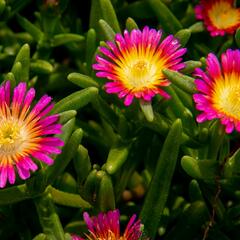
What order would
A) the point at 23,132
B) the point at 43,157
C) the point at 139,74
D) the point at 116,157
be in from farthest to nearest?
the point at 116,157 < the point at 139,74 < the point at 23,132 < the point at 43,157

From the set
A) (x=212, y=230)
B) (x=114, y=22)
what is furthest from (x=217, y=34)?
(x=212, y=230)

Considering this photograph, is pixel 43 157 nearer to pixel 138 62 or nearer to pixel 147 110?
pixel 147 110

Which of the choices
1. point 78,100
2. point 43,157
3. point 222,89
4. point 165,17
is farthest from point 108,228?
point 165,17

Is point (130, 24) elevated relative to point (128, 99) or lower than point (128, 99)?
elevated

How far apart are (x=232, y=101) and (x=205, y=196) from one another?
35 cm

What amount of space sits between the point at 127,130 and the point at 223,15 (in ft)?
1.85

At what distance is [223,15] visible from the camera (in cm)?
187

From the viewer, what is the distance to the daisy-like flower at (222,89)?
129 cm

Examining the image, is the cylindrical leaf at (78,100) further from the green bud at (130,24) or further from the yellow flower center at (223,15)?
the yellow flower center at (223,15)

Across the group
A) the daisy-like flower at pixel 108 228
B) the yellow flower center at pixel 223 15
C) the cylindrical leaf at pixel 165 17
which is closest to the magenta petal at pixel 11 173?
the daisy-like flower at pixel 108 228

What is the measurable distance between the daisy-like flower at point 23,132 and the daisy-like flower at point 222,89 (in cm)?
33

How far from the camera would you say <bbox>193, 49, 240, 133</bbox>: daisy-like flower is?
129 cm

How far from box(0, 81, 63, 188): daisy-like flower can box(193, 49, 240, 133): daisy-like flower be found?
0.33m

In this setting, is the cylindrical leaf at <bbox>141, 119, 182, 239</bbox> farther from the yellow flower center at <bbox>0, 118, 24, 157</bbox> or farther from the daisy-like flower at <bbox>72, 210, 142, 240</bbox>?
the yellow flower center at <bbox>0, 118, 24, 157</bbox>
